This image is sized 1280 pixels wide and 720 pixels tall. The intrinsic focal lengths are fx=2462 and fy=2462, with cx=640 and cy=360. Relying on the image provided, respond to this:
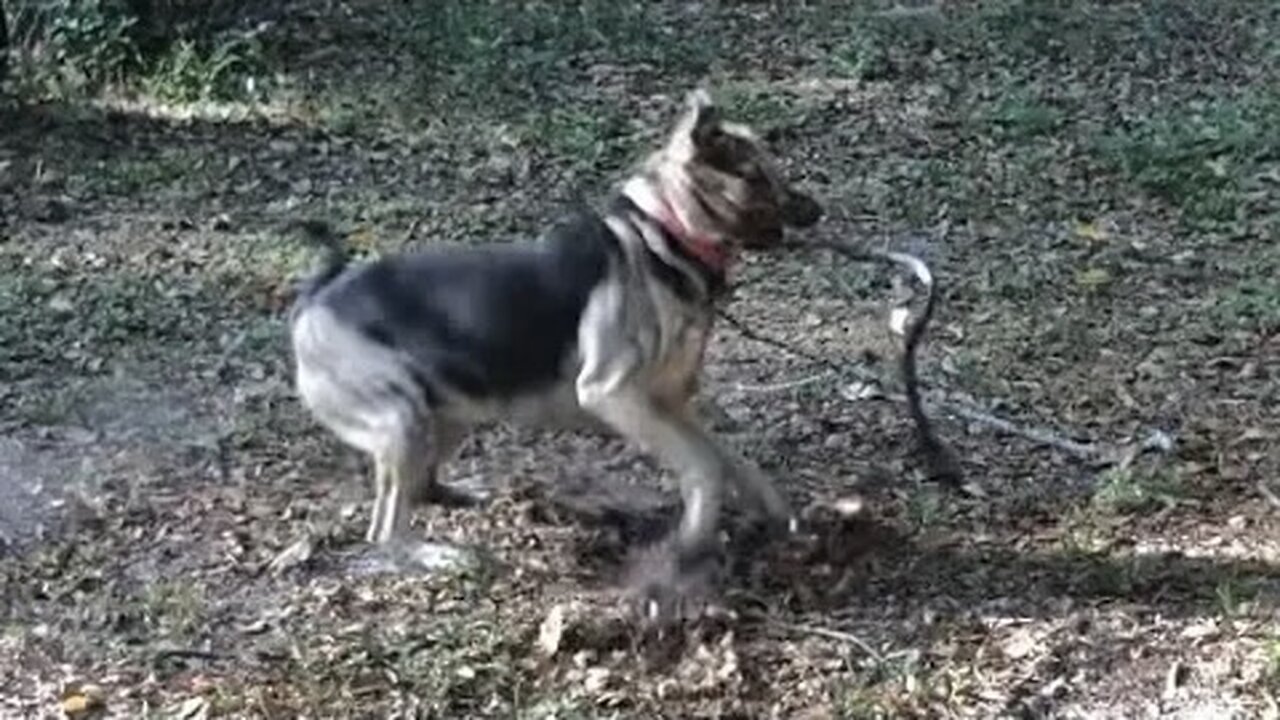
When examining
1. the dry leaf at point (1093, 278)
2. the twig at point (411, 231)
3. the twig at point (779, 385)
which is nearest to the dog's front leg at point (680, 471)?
Result: the twig at point (779, 385)

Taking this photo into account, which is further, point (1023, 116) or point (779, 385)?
point (1023, 116)

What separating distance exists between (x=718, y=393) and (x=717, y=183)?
177 cm

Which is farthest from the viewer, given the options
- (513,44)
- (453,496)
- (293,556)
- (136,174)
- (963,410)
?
(513,44)

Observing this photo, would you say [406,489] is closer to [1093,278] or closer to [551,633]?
[551,633]

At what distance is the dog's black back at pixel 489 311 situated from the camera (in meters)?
5.59

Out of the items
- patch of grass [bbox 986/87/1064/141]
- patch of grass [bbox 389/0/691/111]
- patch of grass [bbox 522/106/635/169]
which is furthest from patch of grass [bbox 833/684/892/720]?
patch of grass [bbox 389/0/691/111]

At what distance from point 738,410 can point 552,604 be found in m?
1.56

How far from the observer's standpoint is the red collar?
553 cm

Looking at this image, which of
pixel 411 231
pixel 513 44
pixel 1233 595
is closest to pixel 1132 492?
pixel 1233 595

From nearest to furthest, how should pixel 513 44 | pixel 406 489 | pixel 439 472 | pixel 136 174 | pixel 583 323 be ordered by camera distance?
1. pixel 583 323
2. pixel 406 489
3. pixel 439 472
4. pixel 136 174
5. pixel 513 44

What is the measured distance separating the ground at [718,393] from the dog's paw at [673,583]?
0.05m

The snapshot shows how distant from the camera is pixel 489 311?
5586mm

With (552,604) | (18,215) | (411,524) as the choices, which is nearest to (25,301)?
(18,215)

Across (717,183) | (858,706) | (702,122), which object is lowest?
(858,706)
